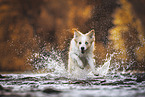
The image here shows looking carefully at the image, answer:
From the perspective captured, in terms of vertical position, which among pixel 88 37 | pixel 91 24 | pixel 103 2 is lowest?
pixel 88 37

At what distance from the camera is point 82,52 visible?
6.57 m

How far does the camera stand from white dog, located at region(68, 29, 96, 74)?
21.3ft

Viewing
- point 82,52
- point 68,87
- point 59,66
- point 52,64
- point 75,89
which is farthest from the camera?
point 52,64

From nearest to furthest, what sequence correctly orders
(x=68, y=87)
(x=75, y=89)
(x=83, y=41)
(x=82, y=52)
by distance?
(x=75, y=89) < (x=68, y=87) < (x=83, y=41) < (x=82, y=52)

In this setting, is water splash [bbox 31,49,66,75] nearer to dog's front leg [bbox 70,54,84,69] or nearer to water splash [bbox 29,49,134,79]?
water splash [bbox 29,49,134,79]

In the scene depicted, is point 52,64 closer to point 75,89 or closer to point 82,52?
point 82,52

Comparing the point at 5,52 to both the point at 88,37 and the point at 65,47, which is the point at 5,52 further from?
the point at 88,37

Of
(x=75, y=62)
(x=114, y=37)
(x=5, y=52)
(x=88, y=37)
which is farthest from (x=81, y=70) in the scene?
(x=5, y=52)

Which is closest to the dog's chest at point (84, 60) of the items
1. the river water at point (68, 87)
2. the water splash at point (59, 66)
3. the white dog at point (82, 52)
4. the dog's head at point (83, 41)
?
the white dog at point (82, 52)

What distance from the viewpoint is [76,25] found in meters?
11.0

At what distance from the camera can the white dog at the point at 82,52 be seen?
6.49 meters

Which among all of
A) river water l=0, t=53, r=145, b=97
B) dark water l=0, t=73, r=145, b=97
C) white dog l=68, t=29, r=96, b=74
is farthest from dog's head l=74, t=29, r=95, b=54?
dark water l=0, t=73, r=145, b=97

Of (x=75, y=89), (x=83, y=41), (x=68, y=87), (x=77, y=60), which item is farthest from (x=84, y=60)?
(x=75, y=89)

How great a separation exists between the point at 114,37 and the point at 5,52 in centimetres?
524
